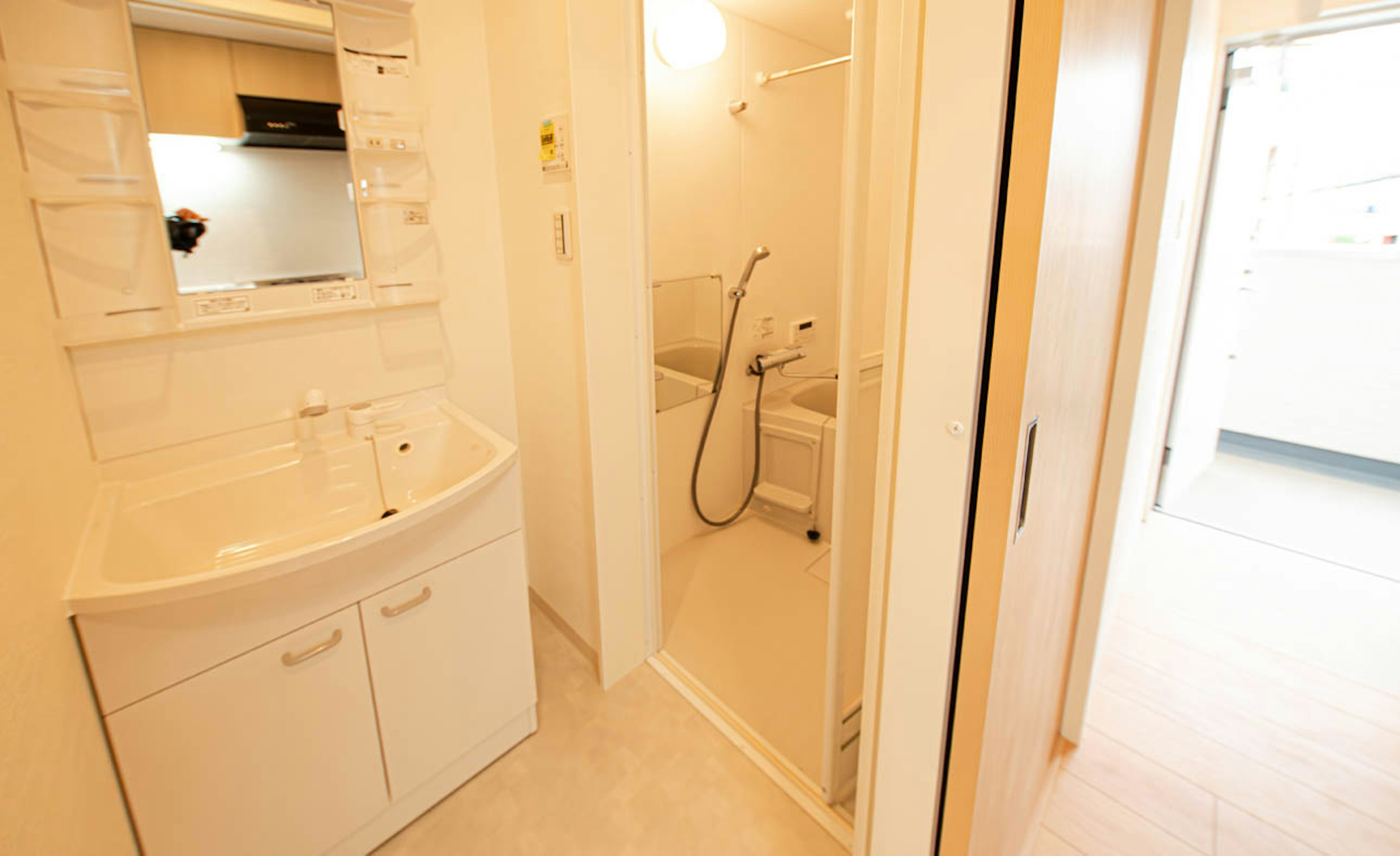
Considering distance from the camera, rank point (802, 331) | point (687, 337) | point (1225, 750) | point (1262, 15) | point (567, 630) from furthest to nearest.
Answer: point (802, 331) → point (687, 337) → point (1262, 15) → point (567, 630) → point (1225, 750)

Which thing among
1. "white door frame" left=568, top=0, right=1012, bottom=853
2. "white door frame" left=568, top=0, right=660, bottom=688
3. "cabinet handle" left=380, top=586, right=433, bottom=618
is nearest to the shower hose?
"white door frame" left=568, top=0, right=660, bottom=688

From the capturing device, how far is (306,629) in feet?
3.96

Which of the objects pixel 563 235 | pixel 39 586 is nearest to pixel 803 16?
pixel 563 235

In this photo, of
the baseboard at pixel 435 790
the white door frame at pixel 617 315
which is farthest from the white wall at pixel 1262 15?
the baseboard at pixel 435 790

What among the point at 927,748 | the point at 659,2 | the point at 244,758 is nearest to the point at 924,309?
the point at 927,748

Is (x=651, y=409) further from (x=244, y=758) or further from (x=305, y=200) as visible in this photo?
(x=244, y=758)

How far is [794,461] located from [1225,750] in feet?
5.54

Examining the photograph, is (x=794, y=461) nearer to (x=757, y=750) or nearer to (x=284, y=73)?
(x=757, y=750)

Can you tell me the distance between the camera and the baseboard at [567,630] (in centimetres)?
A: 200

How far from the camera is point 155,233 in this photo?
1321 millimetres

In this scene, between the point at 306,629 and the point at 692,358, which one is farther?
the point at 692,358

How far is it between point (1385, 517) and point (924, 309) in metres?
3.60

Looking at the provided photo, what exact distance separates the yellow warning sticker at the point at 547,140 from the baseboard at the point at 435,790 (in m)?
1.55

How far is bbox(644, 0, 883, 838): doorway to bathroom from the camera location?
2.00 metres
